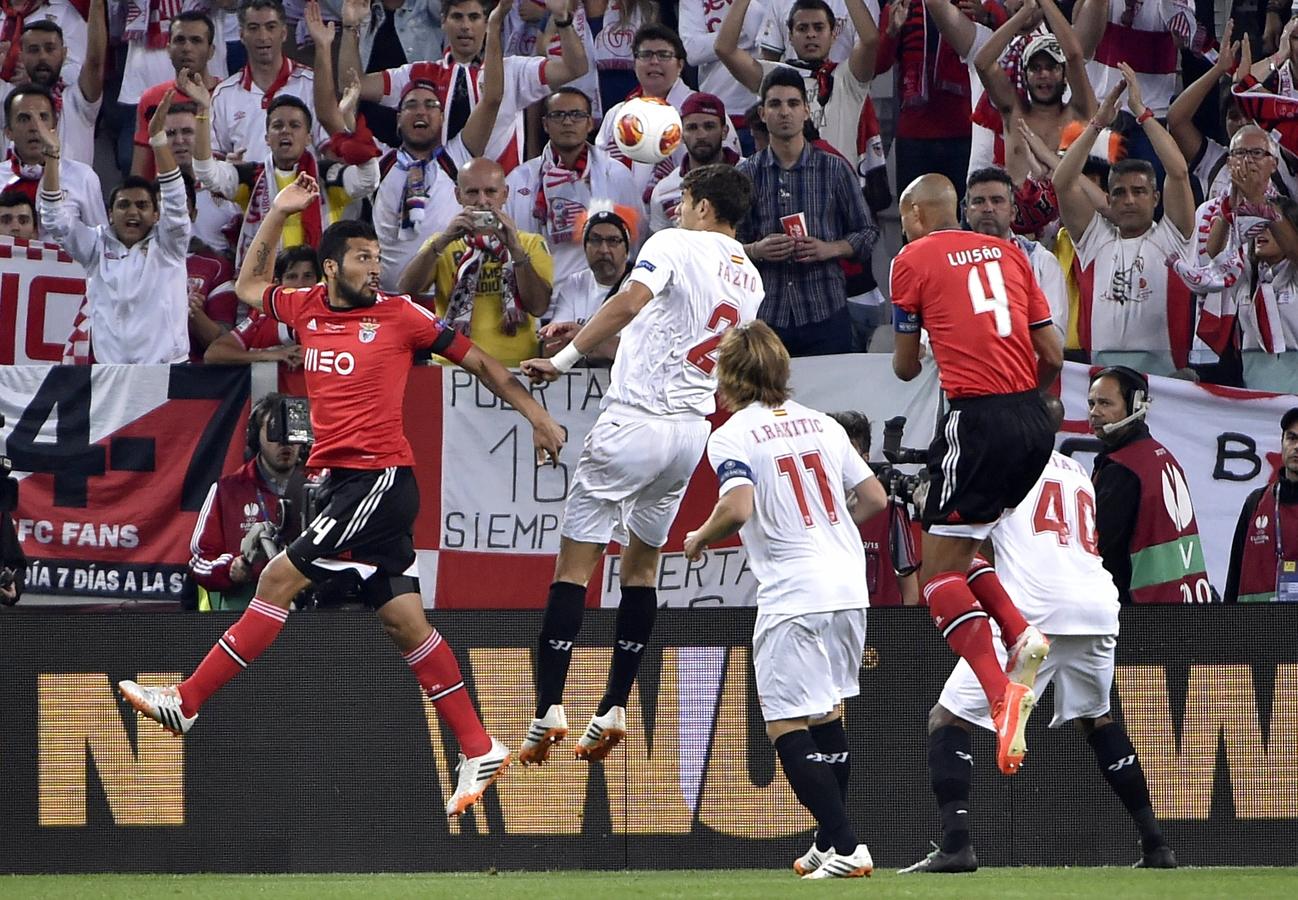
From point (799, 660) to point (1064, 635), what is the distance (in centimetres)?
131

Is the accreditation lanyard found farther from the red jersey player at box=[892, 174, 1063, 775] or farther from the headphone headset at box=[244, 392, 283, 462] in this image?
the headphone headset at box=[244, 392, 283, 462]

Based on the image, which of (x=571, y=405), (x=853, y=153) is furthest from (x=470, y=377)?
(x=853, y=153)

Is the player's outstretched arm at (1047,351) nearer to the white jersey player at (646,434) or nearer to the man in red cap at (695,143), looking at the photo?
the white jersey player at (646,434)

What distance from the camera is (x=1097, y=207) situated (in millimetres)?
11523

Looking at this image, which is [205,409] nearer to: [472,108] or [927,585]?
[472,108]

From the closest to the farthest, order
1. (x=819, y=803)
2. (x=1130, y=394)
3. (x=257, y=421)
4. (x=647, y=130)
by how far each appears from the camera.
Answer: (x=819, y=803), (x=1130, y=394), (x=257, y=421), (x=647, y=130)

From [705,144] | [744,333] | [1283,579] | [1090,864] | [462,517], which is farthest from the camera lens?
[705,144]

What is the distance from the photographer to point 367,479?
8.34 m

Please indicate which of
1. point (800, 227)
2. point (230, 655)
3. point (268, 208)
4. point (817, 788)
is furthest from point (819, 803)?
point (268, 208)

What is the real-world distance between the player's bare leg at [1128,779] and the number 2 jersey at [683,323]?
2245mm

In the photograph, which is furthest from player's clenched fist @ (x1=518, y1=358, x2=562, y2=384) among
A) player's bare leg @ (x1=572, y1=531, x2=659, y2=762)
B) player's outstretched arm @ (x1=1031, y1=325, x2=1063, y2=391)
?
player's outstretched arm @ (x1=1031, y1=325, x2=1063, y2=391)

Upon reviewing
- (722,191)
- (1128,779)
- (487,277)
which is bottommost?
(1128,779)

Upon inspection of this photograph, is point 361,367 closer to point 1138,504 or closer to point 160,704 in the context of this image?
point 160,704

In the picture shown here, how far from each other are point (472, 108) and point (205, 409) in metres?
3.34
